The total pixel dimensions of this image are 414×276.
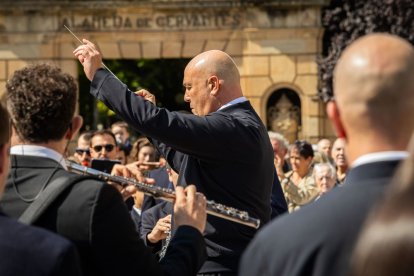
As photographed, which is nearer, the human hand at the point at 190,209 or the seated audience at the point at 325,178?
the human hand at the point at 190,209

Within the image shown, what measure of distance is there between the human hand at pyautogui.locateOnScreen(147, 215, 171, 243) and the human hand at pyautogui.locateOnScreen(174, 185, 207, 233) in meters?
2.02

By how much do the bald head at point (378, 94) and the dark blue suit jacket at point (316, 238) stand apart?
7.1 inches

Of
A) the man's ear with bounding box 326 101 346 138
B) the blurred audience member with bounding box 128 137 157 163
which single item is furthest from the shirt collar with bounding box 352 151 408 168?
the blurred audience member with bounding box 128 137 157 163

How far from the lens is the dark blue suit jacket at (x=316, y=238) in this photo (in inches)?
126

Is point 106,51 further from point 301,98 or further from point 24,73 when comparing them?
point 24,73

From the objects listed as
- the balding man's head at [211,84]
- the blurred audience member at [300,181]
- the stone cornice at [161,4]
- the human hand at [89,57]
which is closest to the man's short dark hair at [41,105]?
the human hand at [89,57]

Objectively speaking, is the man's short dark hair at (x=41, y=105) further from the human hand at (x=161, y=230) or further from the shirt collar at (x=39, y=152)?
the human hand at (x=161, y=230)

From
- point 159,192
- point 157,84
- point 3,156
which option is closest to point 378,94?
point 3,156

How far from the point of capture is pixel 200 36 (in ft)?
90.8

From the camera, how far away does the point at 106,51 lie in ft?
91.2

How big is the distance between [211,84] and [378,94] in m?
3.14

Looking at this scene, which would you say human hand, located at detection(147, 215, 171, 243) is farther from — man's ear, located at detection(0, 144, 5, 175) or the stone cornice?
the stone cornice

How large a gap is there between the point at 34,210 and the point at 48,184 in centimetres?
17

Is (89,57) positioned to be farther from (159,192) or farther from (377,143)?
(377,143)
